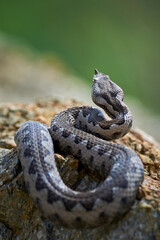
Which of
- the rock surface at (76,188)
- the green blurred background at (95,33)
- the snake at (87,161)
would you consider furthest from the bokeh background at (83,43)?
the rock surface at (76,188)

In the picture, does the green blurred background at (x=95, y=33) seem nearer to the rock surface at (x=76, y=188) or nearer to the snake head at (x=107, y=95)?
the snake head at (x=107, y=95)

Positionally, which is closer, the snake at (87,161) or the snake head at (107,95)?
the snake at (87,161)

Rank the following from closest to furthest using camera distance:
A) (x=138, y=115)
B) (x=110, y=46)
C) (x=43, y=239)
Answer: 1. (x=43, y=239)
2. (x=138, y=115)
3. (x=110, y=46)

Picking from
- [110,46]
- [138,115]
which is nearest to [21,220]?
[138,115]

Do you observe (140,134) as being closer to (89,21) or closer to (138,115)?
(138,115)

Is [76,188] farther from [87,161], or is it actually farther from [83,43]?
[83,43]

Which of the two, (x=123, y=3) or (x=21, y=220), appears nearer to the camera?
(x=21, y=220)

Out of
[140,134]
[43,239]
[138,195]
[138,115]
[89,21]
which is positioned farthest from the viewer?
[89,21]
